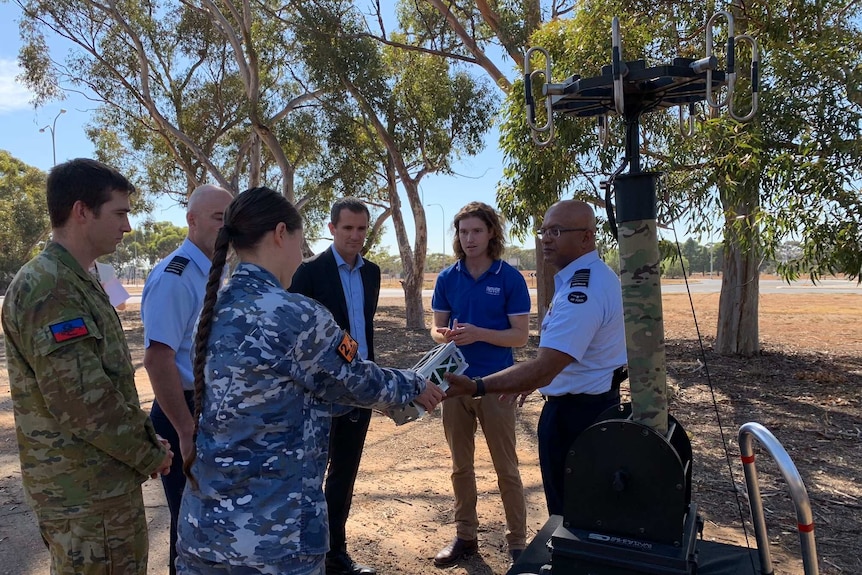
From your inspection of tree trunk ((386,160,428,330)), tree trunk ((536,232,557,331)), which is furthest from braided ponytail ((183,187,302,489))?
tree trunk ((386,160,428,330))

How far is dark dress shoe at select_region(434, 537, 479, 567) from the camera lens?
Answer: 3.58m

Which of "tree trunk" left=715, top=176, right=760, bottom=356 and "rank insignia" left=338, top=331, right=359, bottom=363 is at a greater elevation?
"rank insignia" left=338, top=331, right=359, bottom=363

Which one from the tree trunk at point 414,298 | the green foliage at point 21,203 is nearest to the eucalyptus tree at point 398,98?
the tree trunk at point 414,298

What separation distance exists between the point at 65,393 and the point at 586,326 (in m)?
1.87

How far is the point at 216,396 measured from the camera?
1.70 meters

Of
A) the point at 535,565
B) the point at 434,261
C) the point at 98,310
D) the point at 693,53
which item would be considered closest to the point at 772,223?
the point at 693,53

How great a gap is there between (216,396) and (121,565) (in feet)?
2.85

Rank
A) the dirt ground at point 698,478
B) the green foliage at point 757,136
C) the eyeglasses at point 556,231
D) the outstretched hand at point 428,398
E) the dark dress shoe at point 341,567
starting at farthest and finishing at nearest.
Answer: the green foliage at point 757,136 → the dirt ground at point 698,478 → the dark dress shoe at point 341,567 → the eyeglasses at point 556,231 → the outstretched hand at point 428,398

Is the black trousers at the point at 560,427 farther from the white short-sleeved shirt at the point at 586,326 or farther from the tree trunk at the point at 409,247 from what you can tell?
the tree trunk at the point at 409,247

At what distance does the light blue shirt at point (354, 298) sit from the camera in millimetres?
3523

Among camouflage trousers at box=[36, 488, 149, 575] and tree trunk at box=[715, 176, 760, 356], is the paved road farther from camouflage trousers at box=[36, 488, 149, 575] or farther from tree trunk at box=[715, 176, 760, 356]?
camouflage trousers at box=[36, 488, 149, 575]

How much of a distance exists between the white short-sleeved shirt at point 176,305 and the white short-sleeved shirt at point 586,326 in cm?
148

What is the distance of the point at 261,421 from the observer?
1.69 meters

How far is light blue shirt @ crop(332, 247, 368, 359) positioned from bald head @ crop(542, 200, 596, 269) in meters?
1.22
